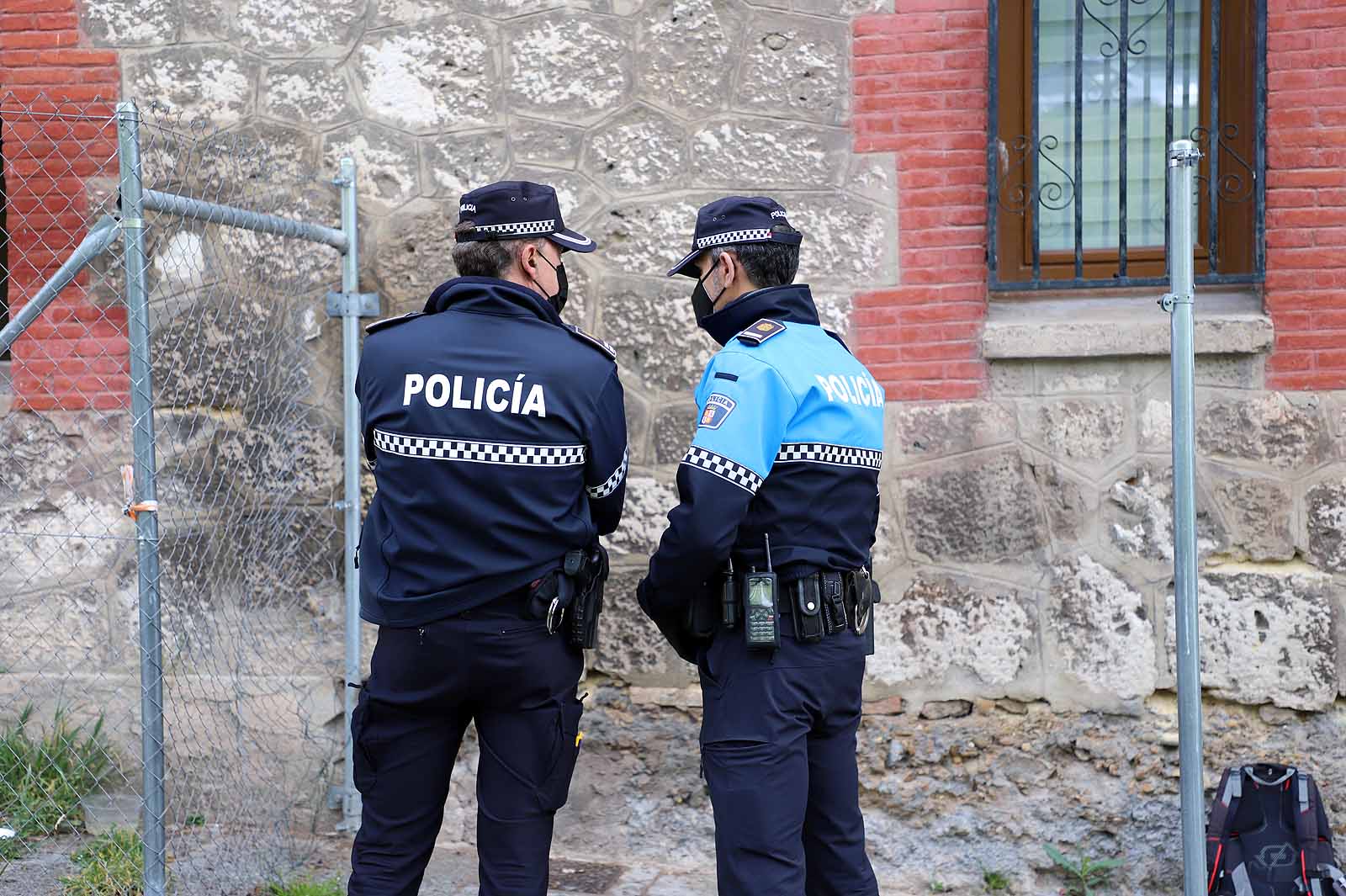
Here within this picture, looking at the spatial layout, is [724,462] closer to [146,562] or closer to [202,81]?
[146,562]

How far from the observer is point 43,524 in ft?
14.9

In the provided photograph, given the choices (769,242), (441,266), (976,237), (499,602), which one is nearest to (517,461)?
(499,602)

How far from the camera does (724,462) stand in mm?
2770

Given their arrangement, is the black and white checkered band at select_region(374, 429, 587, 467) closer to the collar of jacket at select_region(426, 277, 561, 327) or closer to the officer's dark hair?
the collar of jacket at select_region(426, 277, 561, 327)

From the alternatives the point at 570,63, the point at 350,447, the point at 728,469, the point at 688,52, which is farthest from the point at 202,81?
the point at 728,469

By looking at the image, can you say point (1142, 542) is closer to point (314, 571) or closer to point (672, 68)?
point (672, 68)

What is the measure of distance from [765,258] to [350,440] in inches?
73.3

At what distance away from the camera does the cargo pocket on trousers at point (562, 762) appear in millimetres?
2869

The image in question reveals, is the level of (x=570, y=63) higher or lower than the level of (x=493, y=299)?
higher

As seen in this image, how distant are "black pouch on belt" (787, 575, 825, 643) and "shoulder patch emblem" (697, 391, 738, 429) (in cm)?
42

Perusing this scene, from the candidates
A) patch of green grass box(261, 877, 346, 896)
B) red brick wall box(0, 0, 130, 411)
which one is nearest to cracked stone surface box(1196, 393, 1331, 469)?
patch of green grass box(261, 877, 346, 896)

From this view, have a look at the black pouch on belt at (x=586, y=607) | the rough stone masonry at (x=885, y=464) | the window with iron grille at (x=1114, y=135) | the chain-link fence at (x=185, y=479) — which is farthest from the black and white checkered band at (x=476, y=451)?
the window with iron grille at (x=1114, y=135)

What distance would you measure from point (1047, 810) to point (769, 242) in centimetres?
229

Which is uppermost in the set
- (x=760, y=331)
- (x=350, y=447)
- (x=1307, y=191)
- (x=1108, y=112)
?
(x=1108, y=112)
